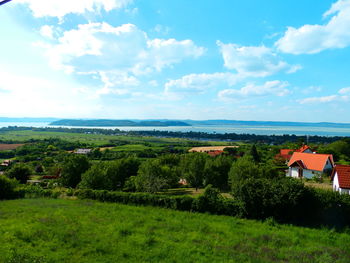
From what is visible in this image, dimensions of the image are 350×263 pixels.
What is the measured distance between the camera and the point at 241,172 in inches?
1016

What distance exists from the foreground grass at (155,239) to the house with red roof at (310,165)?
78.1 feet

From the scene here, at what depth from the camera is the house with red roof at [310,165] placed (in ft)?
112

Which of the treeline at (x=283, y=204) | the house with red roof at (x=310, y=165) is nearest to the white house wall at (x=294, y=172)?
the house with red roof at (x=310, y=165)

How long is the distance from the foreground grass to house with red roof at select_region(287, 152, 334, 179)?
2380 centimetres

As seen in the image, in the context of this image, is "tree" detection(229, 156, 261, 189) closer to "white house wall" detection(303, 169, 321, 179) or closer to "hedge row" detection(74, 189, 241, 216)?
"hedge row" detection(74, 189, 241, 216)

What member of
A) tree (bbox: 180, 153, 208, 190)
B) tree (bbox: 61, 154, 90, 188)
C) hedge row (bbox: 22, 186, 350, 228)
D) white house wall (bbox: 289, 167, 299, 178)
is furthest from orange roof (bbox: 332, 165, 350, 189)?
tree (bbox: 61, 154, 90, 188)

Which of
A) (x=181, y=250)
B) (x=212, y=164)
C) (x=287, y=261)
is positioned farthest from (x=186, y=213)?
(x=212, y=164)

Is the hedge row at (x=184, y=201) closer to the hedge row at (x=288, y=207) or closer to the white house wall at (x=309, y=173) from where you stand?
the hedge row at (x=288, y=207)

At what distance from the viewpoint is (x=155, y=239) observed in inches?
473

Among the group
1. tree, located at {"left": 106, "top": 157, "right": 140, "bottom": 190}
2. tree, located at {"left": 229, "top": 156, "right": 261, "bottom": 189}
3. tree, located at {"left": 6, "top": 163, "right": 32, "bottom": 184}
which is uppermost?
tree, located at {"left": 229, "top": 156, "right": 261, "bottom": 189}

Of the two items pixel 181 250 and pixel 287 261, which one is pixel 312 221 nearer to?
pixel 287 261

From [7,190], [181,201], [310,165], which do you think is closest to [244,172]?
[181,201]

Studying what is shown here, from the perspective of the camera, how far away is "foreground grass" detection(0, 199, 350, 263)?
10.1 metres

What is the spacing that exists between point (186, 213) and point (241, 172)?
10601mm
